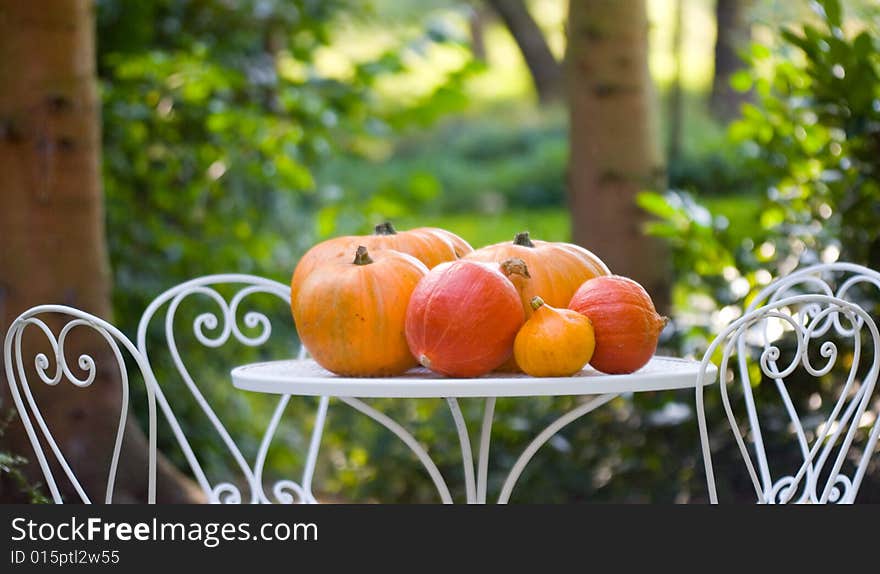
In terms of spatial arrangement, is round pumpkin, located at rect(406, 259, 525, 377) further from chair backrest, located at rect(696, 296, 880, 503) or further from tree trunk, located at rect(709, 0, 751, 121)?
tree trunk, located at rect(709, 0, 751, 121)

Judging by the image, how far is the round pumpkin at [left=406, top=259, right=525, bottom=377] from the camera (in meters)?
1.80

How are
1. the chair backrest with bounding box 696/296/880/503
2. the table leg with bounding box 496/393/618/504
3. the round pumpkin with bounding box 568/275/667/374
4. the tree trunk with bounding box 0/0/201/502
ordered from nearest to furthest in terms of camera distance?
the round pumpkin with bounding box 568/275/667/374 < the table leg with bounding box 496/393/618/504 < the chair backrest with bounding box 696/296/880/503 < the tree trunk with bounding box 0/0/201/502

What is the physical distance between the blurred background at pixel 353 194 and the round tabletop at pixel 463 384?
1.27m

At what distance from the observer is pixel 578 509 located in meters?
1.75

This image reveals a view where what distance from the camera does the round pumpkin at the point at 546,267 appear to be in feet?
6.37

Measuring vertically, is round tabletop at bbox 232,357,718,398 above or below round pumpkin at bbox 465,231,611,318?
below

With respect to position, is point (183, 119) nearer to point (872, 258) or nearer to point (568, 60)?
point (568, 60)

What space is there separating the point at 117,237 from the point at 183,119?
21.8 inches

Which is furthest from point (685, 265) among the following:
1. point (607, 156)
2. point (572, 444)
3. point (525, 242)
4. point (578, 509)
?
point (578, 509)

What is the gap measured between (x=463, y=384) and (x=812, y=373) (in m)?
0.65

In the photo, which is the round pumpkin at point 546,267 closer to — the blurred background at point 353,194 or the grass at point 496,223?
the blurred background at point 353,194

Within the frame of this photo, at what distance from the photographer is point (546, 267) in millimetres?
1985

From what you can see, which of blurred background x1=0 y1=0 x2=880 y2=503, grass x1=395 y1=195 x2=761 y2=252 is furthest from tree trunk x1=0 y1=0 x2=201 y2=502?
grass x1=395 y1=195 x2=761 y2=252

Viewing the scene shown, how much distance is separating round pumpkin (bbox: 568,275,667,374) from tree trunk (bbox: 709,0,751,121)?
7888mm
